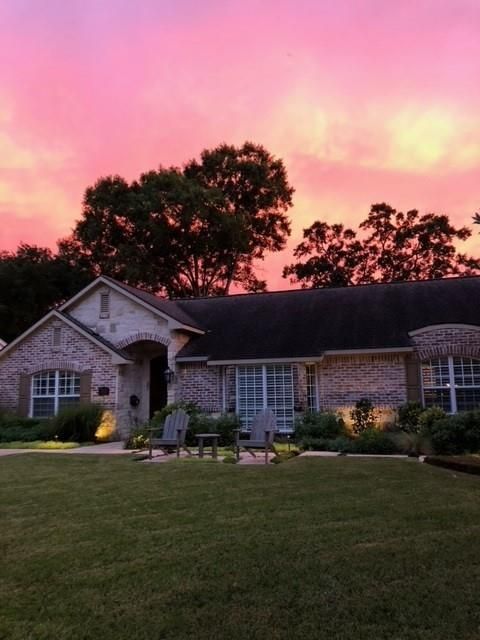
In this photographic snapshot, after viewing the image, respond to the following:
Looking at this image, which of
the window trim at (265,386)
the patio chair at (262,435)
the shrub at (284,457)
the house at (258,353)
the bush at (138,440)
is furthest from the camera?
the window trim at (265,386)

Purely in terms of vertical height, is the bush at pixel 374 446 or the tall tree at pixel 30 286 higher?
the tall tree at pixel 30 286

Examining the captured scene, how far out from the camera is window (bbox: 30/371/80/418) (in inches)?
707

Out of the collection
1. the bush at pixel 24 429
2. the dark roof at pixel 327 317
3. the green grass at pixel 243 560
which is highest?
the dark roof at pixel 327 317

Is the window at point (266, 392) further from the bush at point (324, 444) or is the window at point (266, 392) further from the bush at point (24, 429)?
the bush at point (24, 429)

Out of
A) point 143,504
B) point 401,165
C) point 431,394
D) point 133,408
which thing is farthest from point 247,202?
point 143,504

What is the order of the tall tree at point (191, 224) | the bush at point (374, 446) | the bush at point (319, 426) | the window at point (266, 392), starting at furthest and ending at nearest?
the tall tree at point (191, 224) < the window at point (266, 392) < the bush at point (319, 426) < the bush at point (374, 446)

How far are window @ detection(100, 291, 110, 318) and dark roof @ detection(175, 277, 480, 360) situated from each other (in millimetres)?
3360

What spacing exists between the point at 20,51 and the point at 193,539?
1458 centimetres

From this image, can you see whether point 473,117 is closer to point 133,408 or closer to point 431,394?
point 431,394

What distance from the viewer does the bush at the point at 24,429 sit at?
15.9 m

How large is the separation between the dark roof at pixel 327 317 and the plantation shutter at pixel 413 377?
1.75ft

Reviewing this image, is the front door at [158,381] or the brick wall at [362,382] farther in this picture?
the front door at [158,381]

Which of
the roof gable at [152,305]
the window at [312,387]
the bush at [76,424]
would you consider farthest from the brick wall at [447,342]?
the bush at [76,424]

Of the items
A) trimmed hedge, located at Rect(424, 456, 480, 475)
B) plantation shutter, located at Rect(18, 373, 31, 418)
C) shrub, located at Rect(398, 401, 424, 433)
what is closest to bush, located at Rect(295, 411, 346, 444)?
shrub, located at Rect(398, 401, 424, 433)
